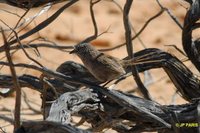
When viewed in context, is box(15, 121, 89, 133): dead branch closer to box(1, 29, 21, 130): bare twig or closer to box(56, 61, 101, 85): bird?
box(1, 29, 21, 130): bare twig

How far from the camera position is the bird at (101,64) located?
4.20 m

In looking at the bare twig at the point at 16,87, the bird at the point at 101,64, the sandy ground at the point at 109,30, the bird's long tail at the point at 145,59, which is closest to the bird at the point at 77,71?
the bird at the point at 101,64

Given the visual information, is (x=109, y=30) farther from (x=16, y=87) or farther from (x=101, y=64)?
(x=16, y=87)

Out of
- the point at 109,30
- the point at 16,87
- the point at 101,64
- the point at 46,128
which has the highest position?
the point at 109,30

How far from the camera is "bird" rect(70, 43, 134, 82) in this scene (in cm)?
420

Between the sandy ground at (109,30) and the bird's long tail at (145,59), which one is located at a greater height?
the sandy ground at (109,30)

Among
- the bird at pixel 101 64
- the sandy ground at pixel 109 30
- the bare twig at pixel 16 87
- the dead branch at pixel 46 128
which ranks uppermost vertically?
the sandy ground at pixel 109 30

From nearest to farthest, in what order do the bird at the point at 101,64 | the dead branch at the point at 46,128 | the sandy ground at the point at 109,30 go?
the dead branch at the point at 46,128
the bird at the point at 101,64
the sandy ground at the point at 109,30

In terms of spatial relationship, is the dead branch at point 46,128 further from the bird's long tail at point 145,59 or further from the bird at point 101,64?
the bird's long tail at point 145,59

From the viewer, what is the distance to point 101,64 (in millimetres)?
4258

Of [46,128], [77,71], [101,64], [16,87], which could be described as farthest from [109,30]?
[46,128]

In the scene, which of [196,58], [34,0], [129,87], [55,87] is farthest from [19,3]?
[129,87]

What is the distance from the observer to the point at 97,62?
169 inches

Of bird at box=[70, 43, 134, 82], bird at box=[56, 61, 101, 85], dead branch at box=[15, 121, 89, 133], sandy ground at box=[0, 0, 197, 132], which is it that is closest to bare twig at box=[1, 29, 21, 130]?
dead branch at box=[15, 121, 89, 133]
